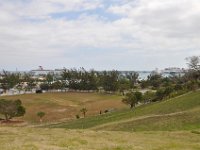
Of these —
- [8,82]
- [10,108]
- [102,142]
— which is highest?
[8,82]

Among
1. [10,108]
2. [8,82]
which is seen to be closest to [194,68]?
[10,108]

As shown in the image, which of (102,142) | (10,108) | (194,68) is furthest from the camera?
(194,68)

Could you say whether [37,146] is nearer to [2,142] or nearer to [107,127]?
[2,142]

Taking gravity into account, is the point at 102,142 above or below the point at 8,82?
below

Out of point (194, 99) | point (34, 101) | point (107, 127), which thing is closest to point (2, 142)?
point (107, 127)

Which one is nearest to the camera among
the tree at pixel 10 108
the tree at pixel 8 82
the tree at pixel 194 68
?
the tree at pixel 10 108

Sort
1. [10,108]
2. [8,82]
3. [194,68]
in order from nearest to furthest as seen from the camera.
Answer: [10,108], [194,68], [8,82]

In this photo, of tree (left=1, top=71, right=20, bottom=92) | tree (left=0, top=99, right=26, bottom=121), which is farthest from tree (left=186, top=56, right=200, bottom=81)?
tree (left=1, top=71, right=20, bottom=92)

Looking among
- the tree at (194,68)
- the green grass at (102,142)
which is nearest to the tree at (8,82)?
the tree at (194,68)

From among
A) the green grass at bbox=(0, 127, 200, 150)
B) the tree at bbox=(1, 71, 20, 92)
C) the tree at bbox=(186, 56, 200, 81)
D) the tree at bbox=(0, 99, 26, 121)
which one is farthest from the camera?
the tree at bbox=(1, 71, 20, 92)

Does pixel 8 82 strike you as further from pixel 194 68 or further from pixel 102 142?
pixel 102 142

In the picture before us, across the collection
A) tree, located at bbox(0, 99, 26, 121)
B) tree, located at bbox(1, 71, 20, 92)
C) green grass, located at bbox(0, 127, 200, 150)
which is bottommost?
tree, located at bbox(0, 99, 26, 121)

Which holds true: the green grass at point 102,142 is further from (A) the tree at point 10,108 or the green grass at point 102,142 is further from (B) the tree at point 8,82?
(B) the tree at point 8,82

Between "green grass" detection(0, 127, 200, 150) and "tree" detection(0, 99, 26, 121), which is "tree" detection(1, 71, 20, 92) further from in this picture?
"green grass" detection(0, 127, 200, 150)
